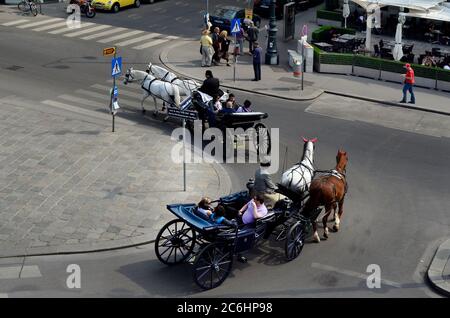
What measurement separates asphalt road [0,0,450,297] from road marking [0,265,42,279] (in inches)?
3.7

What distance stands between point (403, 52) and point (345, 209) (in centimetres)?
1524

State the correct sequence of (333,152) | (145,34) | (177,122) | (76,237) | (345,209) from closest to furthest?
(76,237) < (345,209) < (333,152) < (177,122) < (145,34)

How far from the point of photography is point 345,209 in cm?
1808

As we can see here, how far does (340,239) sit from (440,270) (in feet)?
7.70

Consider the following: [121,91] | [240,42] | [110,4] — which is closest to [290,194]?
[121,91]

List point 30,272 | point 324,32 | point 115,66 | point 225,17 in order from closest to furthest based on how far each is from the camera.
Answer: point 30,272 < point 115,66 < point 324,32 < point 225,17

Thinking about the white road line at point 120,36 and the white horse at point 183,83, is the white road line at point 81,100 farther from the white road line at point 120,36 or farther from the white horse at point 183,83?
the white road line at point 120,36

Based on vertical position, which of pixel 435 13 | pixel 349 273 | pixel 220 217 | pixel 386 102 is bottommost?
pixel 349 273

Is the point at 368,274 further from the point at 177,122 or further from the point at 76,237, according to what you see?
the point at 177,122

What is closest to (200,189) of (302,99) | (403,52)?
(302,99)

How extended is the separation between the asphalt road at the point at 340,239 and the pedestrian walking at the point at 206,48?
12.9 feet

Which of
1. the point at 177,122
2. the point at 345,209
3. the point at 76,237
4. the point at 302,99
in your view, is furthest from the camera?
the point at 302,99

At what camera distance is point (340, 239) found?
655 inches

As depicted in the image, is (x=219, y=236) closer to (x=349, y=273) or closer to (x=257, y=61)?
(x=349, y=273)
